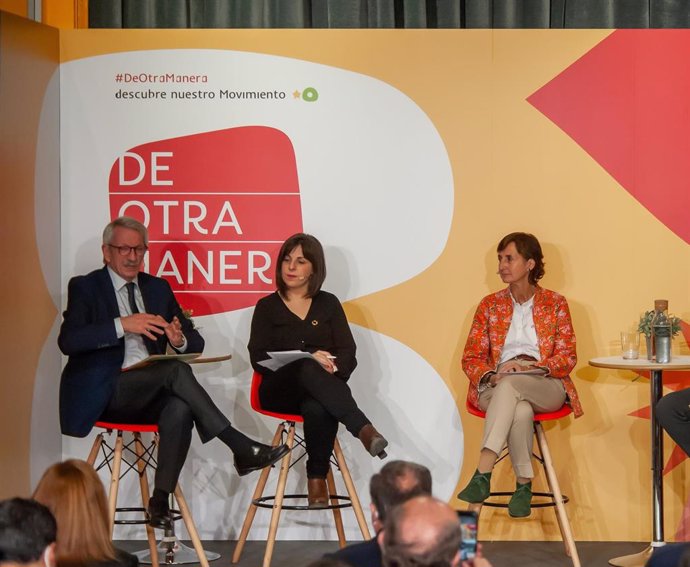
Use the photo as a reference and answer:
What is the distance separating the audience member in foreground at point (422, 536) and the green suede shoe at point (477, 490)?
2.65 m

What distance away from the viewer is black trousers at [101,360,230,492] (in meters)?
4.76

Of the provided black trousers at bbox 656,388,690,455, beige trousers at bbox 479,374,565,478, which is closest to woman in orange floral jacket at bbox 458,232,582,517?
beige trousers at bbox 479,374,565,478

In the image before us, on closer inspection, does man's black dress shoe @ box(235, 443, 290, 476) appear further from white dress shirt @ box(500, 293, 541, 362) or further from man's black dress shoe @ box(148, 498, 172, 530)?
white dress shirt @ box(500, 293, 541, 362)

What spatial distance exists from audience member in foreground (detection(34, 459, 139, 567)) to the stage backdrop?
2832mm

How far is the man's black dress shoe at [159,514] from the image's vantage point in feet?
15.1

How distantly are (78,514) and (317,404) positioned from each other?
7.35 ft

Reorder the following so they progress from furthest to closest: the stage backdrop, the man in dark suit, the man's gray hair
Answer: the stage backdrop
the man's gray hair
the man in dark suit

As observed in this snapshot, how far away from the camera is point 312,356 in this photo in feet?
16.4

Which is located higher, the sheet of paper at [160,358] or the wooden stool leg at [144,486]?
the sheet of paper at [160,358]

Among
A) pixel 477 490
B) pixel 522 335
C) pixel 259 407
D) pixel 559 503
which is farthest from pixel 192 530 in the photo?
pixel 522 335

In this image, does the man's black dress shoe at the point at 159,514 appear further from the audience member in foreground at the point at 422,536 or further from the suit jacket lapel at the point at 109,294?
the audience member in foreground at the point at 422,536

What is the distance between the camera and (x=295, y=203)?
5656 millimetres

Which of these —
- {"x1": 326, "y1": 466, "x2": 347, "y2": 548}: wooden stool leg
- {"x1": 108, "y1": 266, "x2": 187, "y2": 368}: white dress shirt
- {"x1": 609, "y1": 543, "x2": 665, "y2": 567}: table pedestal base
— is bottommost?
{"x1": 609, "y1": 543, "x2": 665, "y2": 567}: table pedestal base

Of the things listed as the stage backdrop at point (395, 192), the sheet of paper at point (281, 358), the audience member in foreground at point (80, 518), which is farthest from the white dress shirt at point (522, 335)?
the audience member in foreground at point (80, 518)
